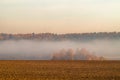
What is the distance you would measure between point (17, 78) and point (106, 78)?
1184cm

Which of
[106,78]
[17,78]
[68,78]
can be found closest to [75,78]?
[68,78]

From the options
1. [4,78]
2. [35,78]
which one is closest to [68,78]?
[35,78]

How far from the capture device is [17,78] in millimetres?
50250

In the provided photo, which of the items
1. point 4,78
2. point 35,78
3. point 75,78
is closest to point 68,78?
point 75,78

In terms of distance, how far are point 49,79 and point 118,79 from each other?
8.91 meters

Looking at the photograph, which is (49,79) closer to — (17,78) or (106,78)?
(17,78)

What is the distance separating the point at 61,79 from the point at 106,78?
650cm

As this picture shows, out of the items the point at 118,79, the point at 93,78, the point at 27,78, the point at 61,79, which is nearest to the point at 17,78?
the point at 27,78

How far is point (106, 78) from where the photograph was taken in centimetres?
5103

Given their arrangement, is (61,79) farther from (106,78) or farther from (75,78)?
(106,78)

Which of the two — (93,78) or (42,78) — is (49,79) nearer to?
(42,78)

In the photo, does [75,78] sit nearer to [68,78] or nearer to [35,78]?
[68,78]

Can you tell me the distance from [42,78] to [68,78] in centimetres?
354

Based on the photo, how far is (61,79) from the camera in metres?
48.6
